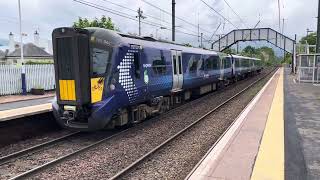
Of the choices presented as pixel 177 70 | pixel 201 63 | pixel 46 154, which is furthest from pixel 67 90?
pixel 201 63

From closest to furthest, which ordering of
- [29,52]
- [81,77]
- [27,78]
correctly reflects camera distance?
[81,77], [27,78], [29,52]

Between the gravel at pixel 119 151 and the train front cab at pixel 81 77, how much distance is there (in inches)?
35.5

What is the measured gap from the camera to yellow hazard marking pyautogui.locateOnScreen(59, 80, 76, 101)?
10.4 metres

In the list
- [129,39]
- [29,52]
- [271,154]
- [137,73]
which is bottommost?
[271,154]

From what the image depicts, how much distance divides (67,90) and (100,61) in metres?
1.19

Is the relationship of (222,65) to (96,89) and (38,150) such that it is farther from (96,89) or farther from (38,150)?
(38,150)

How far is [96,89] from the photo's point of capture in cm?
1030

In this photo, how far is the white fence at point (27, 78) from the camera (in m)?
23.8

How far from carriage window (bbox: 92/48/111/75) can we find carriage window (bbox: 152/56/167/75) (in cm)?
308

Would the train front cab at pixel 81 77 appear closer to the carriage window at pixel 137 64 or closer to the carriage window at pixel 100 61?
the carriage window at pixel 100 61

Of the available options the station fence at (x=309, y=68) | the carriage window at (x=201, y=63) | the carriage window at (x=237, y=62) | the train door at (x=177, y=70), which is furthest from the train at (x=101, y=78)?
the carriage window at (x=237, y=62)

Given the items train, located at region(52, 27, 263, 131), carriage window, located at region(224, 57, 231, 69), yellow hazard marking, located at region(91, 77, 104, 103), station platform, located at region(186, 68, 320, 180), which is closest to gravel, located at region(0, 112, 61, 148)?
train, located at region(52, 27, 263, 131)

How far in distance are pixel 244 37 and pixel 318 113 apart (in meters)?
48.9

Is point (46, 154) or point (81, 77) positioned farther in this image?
point (81, 77)
